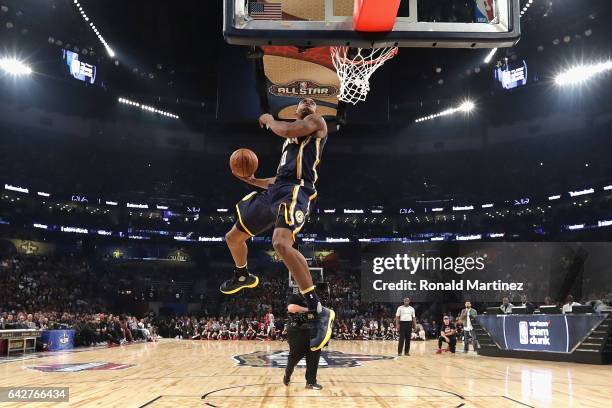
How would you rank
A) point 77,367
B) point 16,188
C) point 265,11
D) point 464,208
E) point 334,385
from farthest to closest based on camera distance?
point 464,208 < point 16,188 < point 77,367 < point 334,385 < point 265,11

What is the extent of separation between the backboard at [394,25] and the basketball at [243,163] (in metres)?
1.01

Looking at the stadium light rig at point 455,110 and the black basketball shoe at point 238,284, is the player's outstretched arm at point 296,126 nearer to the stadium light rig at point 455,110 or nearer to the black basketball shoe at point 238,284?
the black basketball shoe at point 238,284

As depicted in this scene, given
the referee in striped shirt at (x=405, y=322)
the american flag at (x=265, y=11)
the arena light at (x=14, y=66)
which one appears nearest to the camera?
the american flag at (x=265, y=11)

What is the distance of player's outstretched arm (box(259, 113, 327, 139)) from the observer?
433 cm

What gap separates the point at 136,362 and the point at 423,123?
26.3 m

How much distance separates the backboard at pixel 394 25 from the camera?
465 cm

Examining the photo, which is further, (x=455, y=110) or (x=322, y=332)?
(x=455, y=110)

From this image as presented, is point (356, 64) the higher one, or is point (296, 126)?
point (356, 64)

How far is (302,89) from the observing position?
32.4ft

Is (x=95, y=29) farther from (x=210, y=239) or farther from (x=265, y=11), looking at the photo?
(x=265, y=11)

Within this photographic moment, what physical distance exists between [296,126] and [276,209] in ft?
2.35

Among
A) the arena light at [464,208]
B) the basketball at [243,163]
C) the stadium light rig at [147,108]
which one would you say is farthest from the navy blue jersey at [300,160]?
the arena light at [464,208]

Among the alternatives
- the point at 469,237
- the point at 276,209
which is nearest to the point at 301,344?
the point at 276,209

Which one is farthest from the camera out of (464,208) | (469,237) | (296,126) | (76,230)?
(464,208)
